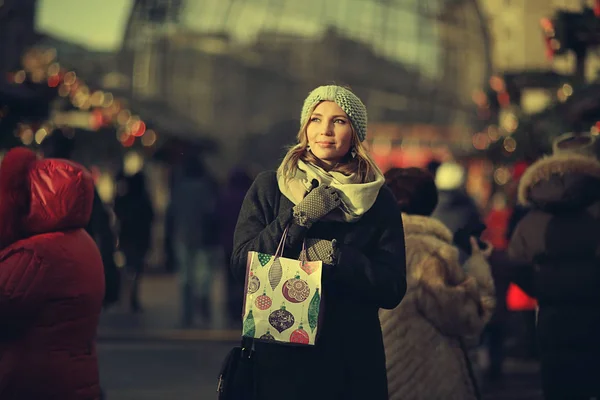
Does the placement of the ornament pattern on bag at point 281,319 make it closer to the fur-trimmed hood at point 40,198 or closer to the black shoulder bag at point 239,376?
the black shoulder bag at point 239,376

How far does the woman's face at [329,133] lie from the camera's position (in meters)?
5.36

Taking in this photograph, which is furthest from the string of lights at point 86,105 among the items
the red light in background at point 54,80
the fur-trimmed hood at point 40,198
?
the fur-trimmed hood at point 40,198

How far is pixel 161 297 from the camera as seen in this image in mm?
22516

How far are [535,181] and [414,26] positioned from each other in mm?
86292

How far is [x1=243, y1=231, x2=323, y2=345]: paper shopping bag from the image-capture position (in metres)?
5.17

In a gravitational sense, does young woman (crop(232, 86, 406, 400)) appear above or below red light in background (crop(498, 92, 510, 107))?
below

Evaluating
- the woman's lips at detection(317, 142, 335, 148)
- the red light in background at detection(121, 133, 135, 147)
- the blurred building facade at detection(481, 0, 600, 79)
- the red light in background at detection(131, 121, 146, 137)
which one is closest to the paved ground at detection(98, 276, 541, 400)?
the woman's lips at detection(317, 142, 335, 148)

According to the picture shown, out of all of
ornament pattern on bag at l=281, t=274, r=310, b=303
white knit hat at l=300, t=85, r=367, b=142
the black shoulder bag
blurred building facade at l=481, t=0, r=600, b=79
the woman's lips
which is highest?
blurred building facade at l=481, t=0, r=600, b=79

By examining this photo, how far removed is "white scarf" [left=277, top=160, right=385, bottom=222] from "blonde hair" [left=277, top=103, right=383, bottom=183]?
0.07 ft

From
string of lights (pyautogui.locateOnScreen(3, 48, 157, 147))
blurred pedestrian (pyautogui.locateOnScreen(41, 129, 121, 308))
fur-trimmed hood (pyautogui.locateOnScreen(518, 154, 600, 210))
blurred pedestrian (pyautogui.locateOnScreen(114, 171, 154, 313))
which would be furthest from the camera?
string of lights (pyautogui.locateOnScreen(3, 48, 157, 147))

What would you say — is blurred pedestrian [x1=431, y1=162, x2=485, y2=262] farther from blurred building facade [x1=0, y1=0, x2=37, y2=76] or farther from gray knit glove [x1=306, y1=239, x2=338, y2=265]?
blurred building facade [x1=0, y1=0, x2=37, y2=76]

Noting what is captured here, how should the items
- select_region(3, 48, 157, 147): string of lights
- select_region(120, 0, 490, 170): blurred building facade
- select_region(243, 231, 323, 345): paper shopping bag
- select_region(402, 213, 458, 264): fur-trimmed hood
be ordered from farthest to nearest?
select_region(120, 0, 490, 170): blurred building facade
select_region(3, 48, 157, 147): string of lights
select_region(402, 213, 458, 264): fur-trimmed hood
select_region(243, 231, 323, 345): paper shopping bag

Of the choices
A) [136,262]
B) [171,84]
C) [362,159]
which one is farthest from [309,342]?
[171,84]

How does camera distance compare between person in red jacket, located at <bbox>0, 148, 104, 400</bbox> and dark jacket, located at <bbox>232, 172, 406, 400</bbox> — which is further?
person in red jacket, located at <bbox>0, 148, 104, 400</bbox>
